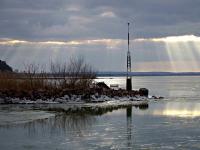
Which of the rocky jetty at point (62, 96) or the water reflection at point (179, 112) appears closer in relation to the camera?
the water reflection at point (179, 112)

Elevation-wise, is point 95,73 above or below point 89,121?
above

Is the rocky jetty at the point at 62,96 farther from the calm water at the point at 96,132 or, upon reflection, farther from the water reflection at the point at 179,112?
the calm water at the point at 96,132

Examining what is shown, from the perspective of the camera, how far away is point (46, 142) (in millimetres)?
13141

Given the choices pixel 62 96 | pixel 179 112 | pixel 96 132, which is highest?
pixel 62 96

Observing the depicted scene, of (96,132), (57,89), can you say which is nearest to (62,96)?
(57,89)

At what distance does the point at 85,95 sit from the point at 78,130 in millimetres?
16862

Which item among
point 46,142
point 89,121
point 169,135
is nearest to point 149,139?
point 169,135

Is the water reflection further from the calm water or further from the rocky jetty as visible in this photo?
the rocky jetty

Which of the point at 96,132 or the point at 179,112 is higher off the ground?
the point at 179,112

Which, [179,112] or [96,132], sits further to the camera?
[179,112]

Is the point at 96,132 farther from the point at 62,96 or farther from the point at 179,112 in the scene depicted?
A: the point at 62,96

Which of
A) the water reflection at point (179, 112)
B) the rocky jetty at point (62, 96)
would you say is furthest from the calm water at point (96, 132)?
the rocky jetty at point (62, 96)

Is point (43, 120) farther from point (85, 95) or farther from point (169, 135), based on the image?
point (85, 95)

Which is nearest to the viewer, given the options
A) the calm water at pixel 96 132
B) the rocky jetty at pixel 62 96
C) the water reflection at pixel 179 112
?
the calm water at pixel 96 132
